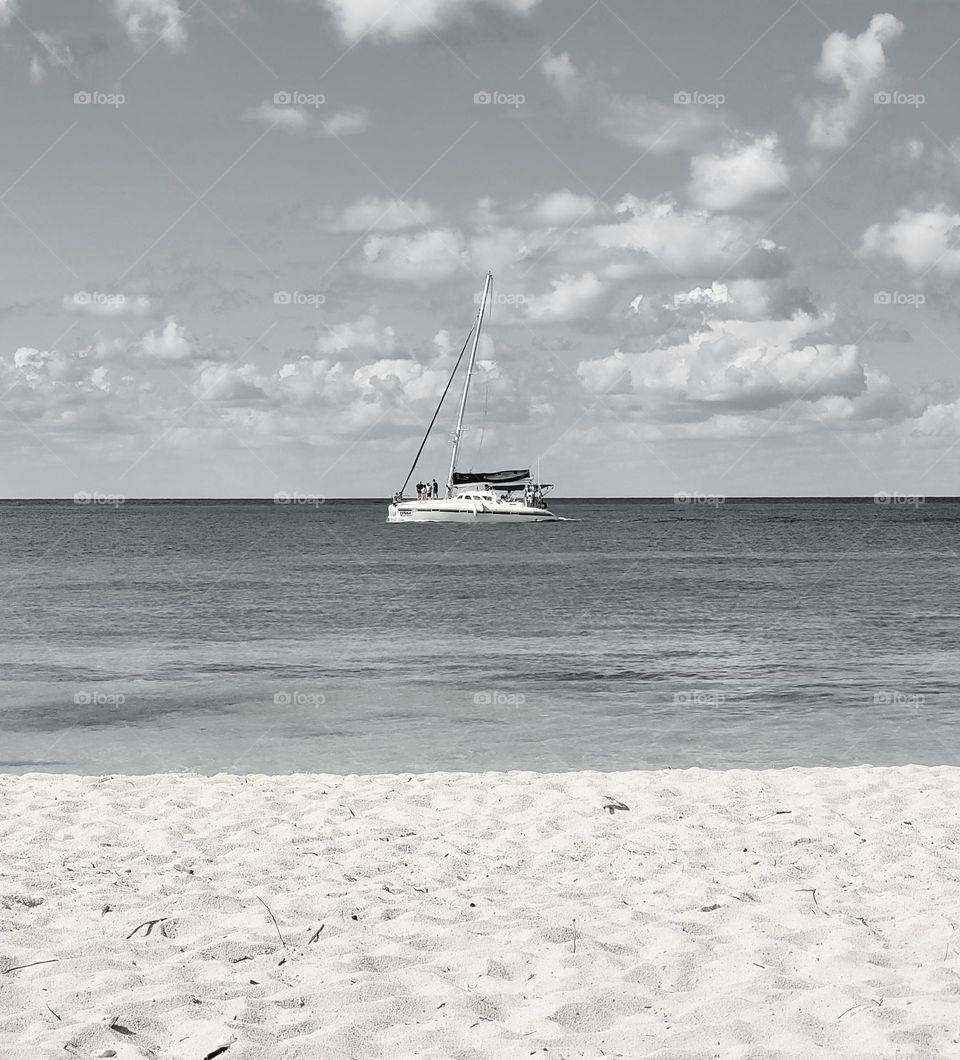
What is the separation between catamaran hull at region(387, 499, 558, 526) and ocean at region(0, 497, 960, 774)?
46.3 meters

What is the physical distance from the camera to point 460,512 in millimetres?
100250

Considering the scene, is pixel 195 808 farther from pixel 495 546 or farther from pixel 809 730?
pixel 495 546

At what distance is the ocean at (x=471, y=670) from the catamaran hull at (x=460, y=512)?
4633 cm

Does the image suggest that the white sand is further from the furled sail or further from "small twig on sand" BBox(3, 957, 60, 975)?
the furled sail

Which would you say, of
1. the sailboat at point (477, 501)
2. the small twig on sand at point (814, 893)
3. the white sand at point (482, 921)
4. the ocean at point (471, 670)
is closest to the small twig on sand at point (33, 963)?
the white sand at point (482, 921)

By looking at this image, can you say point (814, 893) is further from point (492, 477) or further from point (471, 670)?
point (492, 477)

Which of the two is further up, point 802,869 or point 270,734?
point 802,869

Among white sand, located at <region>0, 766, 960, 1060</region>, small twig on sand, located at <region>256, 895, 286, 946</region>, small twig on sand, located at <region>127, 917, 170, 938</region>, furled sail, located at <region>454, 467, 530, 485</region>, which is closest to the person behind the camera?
white sand, located at <region>0, 766, 960, 1060</region>

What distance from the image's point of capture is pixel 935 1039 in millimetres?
4969

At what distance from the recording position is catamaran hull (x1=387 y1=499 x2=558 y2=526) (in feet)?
328

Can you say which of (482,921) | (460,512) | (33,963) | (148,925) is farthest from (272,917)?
(460,512)

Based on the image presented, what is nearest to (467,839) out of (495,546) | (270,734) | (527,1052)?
(527,1052)

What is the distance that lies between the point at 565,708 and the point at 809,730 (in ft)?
13.2

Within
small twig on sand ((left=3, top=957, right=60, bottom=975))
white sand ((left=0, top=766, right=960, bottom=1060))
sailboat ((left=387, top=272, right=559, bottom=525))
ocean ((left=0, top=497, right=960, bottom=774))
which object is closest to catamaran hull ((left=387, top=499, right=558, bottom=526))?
sailboat ((left=387, top=272, right=559, bottom=525))
